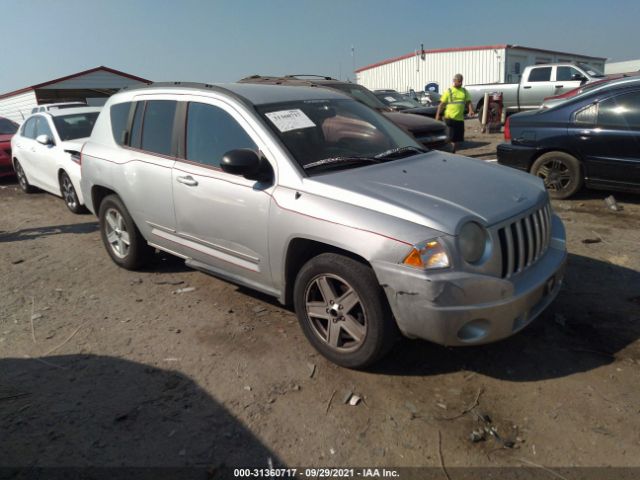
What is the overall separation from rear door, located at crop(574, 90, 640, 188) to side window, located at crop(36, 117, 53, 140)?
7850 mm

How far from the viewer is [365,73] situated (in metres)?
47.5

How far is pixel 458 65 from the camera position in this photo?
38.4 m

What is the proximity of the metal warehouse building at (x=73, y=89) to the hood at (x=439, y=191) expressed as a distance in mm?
22287

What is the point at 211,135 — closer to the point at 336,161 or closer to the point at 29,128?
the point at 336,161

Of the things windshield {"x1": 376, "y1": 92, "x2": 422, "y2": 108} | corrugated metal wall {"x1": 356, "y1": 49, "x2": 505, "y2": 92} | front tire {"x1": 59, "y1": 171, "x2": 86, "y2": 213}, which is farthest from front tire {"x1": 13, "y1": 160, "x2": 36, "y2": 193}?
corrugated metal wall {"x1": 356, "y1": 49, "x2": 505, "y2": 92}

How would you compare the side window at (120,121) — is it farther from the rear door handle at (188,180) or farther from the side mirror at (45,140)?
the side mirror at (45,140)

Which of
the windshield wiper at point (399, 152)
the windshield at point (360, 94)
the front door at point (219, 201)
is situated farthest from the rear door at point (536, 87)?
the front door at point (219, 201)

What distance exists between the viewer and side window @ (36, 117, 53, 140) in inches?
316

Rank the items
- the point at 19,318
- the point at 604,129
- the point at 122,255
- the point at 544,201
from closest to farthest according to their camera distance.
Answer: the point at 544,201 → the point at 19,318 → the point at 122,255 → the point at 604,129

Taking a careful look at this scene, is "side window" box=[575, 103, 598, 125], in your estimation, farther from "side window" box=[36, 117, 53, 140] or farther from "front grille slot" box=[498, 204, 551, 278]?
"side window" box=[36, 117, 53, 140]

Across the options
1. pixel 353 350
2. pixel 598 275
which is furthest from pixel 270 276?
pixel 598 275

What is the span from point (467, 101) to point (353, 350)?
9081 mm

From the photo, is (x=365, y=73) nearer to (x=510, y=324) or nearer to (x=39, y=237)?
(x=39, y=237)

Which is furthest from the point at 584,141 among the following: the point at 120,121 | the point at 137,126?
the point at 120,121
